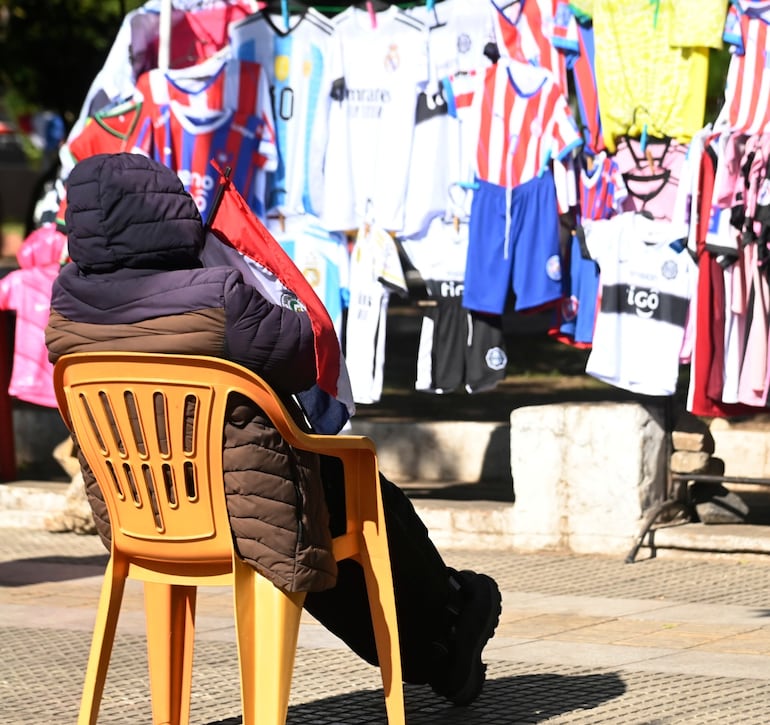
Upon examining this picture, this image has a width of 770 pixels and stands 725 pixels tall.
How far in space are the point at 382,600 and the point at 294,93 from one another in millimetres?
4870

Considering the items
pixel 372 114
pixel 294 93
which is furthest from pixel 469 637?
pixel 294 93

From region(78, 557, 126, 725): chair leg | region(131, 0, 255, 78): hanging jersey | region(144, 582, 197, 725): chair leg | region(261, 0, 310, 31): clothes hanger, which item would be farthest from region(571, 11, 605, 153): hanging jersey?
region(78, 557, 126, 725): chair leg

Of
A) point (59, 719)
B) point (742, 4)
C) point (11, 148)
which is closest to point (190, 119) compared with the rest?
point (742, 4)

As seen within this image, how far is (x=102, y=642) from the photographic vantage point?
4.39 m

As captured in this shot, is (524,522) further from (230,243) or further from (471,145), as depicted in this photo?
(230,243)

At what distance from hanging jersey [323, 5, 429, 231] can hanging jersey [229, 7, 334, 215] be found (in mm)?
87

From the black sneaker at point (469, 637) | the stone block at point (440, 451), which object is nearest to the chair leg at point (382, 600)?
the black sneaker at point (469, 637)

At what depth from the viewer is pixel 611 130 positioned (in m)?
7.88

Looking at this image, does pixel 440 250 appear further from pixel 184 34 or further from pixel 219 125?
pixel 184 34

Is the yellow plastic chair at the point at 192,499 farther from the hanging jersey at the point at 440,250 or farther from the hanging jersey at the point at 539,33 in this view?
the hanging jersey at the point at 539,33

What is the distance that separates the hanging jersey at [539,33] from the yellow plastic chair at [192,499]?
4.25 meters

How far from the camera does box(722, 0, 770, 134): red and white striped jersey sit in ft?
24.5

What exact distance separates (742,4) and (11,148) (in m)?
51.3

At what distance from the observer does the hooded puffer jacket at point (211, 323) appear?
4039mm
